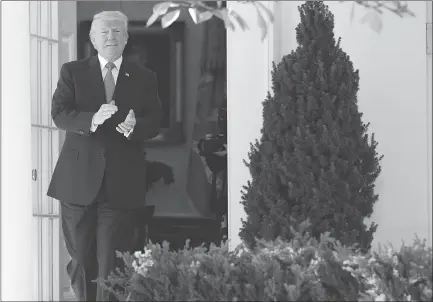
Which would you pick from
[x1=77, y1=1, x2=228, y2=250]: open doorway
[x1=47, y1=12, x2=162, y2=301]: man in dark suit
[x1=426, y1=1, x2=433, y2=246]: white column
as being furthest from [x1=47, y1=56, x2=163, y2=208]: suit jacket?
[x1=426, y1=1, x2=433, y2=246]: white column

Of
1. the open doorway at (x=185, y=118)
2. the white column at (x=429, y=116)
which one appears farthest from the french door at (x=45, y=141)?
the white column at (x=429, y=116)

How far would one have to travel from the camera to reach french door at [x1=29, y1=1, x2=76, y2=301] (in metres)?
7.32

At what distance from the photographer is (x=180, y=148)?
7.68 meters

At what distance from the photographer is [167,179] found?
7.67 m

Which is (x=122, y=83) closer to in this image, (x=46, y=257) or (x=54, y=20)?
(x=54, y=20)

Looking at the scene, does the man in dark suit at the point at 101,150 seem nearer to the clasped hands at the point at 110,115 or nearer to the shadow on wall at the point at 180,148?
the clasped hands at the point at 110,115

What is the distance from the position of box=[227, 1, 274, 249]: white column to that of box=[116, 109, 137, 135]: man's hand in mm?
686

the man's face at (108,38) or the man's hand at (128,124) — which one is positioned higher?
the man's face at (108,38)

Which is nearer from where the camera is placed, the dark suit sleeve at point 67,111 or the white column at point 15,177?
the white column at point 15,177

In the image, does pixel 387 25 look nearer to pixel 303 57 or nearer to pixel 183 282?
pixel 303 57

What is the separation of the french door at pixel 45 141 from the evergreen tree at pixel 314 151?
1443mm

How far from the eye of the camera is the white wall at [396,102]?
7324 millimetres

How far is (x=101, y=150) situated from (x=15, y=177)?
2.60 feet

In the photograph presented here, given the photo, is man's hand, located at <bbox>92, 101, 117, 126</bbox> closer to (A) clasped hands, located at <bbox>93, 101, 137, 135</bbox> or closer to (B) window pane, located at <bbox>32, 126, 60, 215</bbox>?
(A) clasped hands, located at <bbox>93, 101, 137, 135</bbox>
